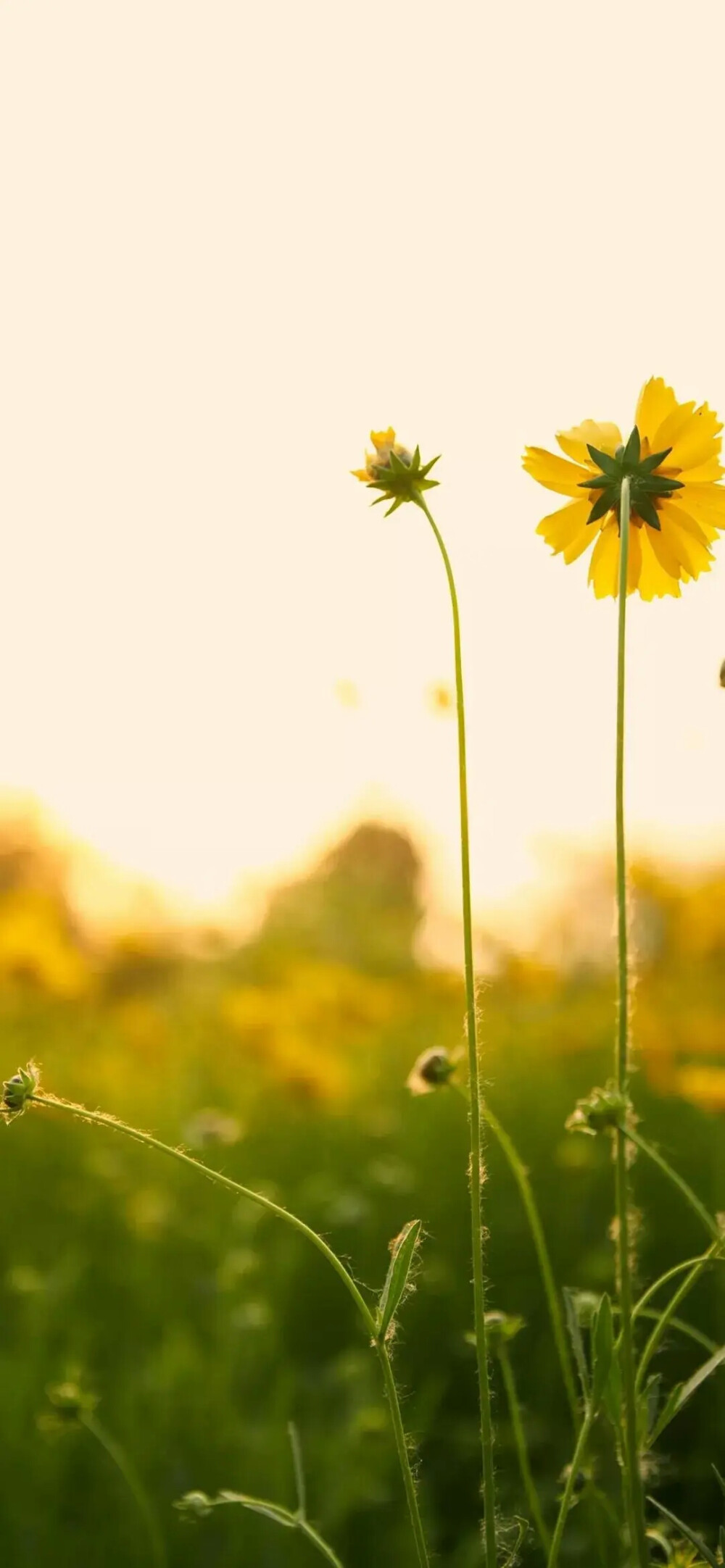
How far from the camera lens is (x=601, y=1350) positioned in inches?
18.5

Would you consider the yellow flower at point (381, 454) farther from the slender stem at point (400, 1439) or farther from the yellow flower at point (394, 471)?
the slender stem at point (400, 1439)

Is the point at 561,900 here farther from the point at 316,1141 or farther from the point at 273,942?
the point at 273,942

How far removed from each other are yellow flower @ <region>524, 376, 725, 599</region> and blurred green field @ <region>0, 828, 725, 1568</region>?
0.60ft

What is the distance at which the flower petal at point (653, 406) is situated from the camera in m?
0.59

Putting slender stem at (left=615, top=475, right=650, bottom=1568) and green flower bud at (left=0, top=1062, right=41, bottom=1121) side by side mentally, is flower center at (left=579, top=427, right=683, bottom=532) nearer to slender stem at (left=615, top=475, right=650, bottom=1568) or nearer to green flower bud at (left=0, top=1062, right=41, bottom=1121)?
slender stem at (left=615, top=475, right=650, bottom=1568)

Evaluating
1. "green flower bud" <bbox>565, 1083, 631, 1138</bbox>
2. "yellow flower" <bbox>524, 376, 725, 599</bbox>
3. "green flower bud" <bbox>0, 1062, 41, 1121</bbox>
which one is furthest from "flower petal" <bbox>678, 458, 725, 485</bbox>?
"green flower bud" <bbox>0, 1062, 41, 1121</bbox>

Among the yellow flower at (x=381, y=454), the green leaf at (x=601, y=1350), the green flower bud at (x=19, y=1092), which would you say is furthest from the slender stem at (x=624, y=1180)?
the green flower bud at (x=19, y=1092)

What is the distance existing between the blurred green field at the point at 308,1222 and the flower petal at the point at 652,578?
0.17 metres

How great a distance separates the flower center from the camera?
0.57 m

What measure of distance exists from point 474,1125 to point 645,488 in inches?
11.3

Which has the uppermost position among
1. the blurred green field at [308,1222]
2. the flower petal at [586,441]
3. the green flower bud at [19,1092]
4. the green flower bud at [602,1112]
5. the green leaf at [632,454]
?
the flower petal at [586,441]

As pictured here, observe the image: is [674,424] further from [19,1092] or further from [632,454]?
[19,1092]

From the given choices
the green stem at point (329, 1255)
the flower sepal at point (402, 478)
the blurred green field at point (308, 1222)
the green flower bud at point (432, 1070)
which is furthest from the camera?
the blurred green field at point (308, 1222)

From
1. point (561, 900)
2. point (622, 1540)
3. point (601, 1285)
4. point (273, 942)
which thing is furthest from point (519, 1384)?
point (273, 942)
